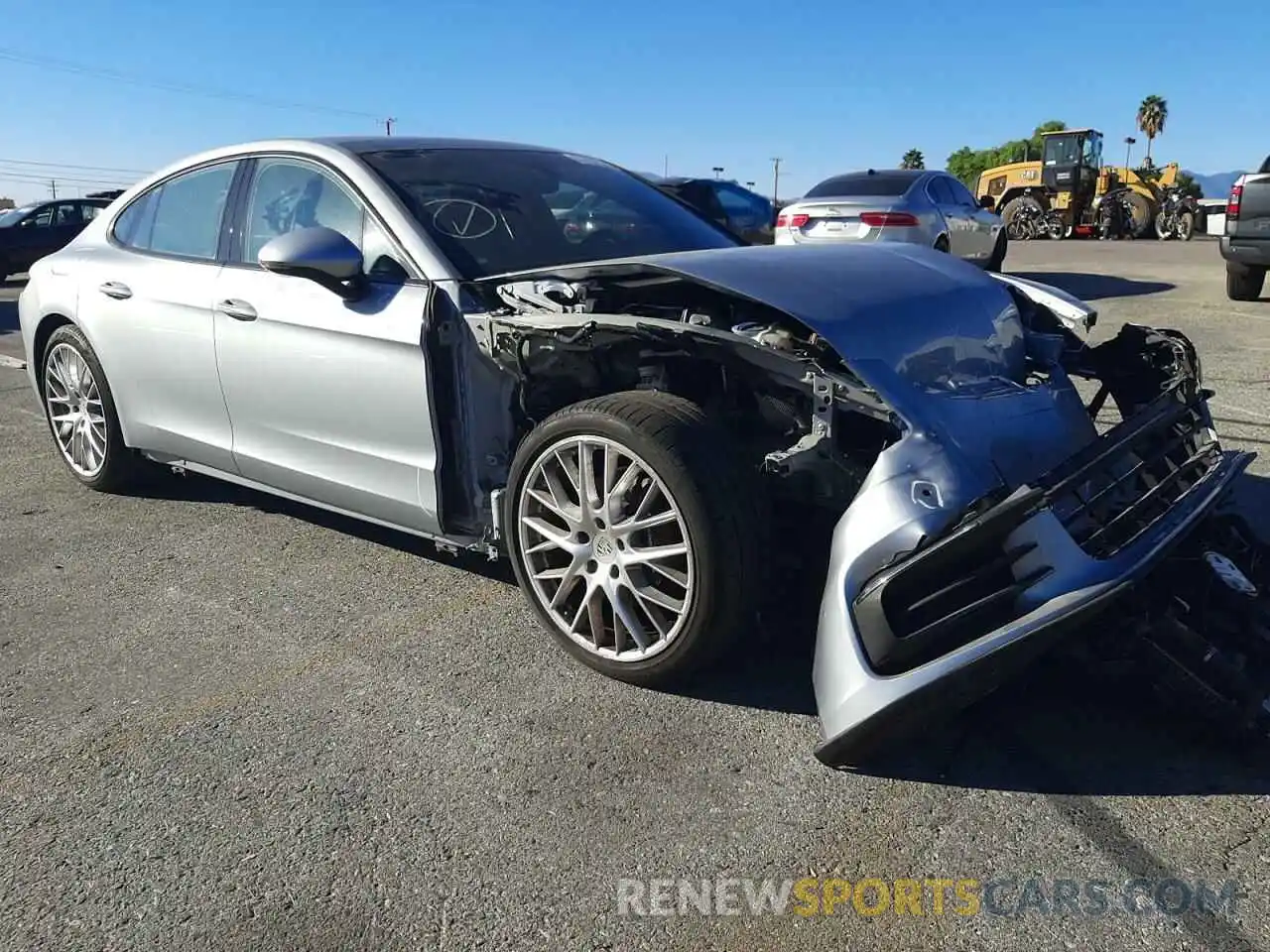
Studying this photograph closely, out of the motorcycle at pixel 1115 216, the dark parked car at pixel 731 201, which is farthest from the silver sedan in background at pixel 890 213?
the motorcycle at pixel 1115 216

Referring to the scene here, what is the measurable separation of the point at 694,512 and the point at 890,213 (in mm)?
9125

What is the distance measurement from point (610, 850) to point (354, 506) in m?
1.89

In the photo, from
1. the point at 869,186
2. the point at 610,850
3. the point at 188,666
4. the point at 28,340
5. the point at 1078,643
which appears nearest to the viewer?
the point at 610,850

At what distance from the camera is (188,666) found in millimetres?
3330

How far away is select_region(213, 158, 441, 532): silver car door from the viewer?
3473mm

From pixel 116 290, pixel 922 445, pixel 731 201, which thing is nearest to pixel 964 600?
pixel 922 445

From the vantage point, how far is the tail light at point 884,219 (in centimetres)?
1105

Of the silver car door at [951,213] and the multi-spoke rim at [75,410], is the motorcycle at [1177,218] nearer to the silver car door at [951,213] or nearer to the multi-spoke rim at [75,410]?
the silver car door at [951,213]

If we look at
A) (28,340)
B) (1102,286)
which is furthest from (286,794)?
(1102,286)

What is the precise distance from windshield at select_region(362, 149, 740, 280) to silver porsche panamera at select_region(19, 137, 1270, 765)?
16 millimetres

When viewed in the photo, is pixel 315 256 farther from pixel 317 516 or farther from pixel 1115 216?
pixel 1115 216

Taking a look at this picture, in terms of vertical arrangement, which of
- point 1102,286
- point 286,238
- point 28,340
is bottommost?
point 1102,286

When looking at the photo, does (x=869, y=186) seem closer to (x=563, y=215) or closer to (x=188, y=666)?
(x=563, y=215)

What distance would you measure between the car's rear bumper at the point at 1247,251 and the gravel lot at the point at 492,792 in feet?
30.5
